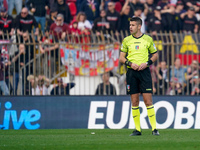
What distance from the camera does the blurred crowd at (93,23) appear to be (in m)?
14.7

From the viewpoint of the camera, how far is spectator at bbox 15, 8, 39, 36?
56.4 ft

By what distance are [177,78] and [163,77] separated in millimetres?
411

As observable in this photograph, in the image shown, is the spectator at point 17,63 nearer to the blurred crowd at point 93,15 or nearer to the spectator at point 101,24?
the blurred crowd at point 93,15

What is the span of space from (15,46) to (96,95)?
8.69 ft

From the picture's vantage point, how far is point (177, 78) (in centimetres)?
1475

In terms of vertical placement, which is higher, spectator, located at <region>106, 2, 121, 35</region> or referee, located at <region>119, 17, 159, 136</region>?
spectator, located at <region>106, 2, 121, 35</region>

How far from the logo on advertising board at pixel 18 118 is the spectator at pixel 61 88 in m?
0.76

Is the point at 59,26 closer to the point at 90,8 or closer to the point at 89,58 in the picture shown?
the point at 90,8

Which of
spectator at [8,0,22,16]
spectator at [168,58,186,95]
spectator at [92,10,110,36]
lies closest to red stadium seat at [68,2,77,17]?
spectator at [92,10,110,36]

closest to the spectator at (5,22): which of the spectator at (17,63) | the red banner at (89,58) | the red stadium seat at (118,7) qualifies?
the spectator at (17,63)

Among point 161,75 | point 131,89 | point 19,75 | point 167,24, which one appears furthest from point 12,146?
point 167,24

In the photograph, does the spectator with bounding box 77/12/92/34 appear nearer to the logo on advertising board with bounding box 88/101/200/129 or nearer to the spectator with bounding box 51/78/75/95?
the spectator with bounding box 51/78/75/95

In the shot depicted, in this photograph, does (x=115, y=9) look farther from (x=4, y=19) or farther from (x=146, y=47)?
(x=146, y=47)

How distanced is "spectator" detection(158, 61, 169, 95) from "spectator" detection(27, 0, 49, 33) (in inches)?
200
